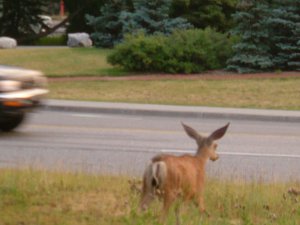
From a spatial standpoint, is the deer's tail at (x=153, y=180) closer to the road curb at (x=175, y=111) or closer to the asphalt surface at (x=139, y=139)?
the asphalt surface at (x=139, y=139)

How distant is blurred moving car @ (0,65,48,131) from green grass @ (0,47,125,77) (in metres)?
16.0

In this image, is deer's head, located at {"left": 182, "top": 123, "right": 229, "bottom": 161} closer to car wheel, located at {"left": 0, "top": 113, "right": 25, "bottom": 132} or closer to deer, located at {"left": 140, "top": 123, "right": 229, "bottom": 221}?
deer, located at {"left": 140, "top": 123, "right": 229, "bottom": 221}

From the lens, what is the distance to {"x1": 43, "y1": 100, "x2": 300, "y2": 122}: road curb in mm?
20734

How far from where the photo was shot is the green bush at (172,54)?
30.7 metres

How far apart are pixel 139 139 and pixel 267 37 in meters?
16.3

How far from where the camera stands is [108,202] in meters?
7.89

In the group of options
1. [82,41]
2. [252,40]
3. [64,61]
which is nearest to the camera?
[252,40]

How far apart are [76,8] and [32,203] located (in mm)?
44339

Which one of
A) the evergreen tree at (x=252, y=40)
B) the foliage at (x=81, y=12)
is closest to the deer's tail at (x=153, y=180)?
the evergreen tree at (x=252, y=40)

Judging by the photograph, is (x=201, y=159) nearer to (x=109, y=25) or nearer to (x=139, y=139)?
(x=139, y=139)

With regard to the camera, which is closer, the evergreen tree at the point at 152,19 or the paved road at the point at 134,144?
the paved road at the point at 134,144

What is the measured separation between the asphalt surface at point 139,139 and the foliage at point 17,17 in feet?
94.7

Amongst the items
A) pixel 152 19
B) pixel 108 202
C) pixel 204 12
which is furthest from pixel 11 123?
pixel 204 12

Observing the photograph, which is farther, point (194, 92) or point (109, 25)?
point (109, 25)
